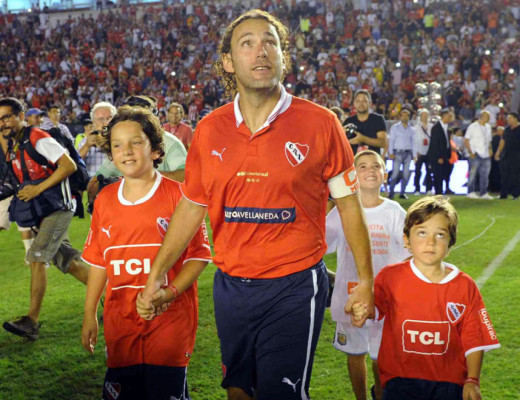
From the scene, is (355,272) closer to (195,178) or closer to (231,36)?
(195,178)

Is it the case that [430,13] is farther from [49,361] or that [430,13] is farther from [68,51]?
[49,361]

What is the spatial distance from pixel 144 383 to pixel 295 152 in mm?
1379

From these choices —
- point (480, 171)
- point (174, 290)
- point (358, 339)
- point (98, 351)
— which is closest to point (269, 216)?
point (174, 290)

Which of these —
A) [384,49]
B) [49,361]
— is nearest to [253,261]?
[49,361]

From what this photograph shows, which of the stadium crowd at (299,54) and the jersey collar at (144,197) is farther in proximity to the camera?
the stadium crowd at (299,54)

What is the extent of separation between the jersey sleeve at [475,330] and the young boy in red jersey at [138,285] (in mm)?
1248

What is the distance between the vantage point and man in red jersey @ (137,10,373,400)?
2.82m

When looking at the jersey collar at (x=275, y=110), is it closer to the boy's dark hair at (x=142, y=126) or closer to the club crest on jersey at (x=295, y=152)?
the club crest on jersey at (x=295, y=152)

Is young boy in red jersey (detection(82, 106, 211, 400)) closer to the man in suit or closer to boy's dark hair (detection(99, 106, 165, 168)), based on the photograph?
boy's dark hair (detection(99, 106, 165, 168))

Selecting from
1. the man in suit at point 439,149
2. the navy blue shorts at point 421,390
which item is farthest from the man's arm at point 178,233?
the man in suit at point 439,149

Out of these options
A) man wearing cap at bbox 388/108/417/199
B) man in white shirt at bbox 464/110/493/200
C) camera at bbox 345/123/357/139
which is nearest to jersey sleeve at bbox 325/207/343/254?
camera at bbox 345/123/357/139

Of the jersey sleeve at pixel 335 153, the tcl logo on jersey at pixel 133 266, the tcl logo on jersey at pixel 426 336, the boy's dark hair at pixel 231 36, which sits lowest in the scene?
the tcl logo on jersey at pixel 426 336

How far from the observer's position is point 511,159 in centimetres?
1619

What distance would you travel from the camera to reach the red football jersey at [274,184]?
9.20 ft
